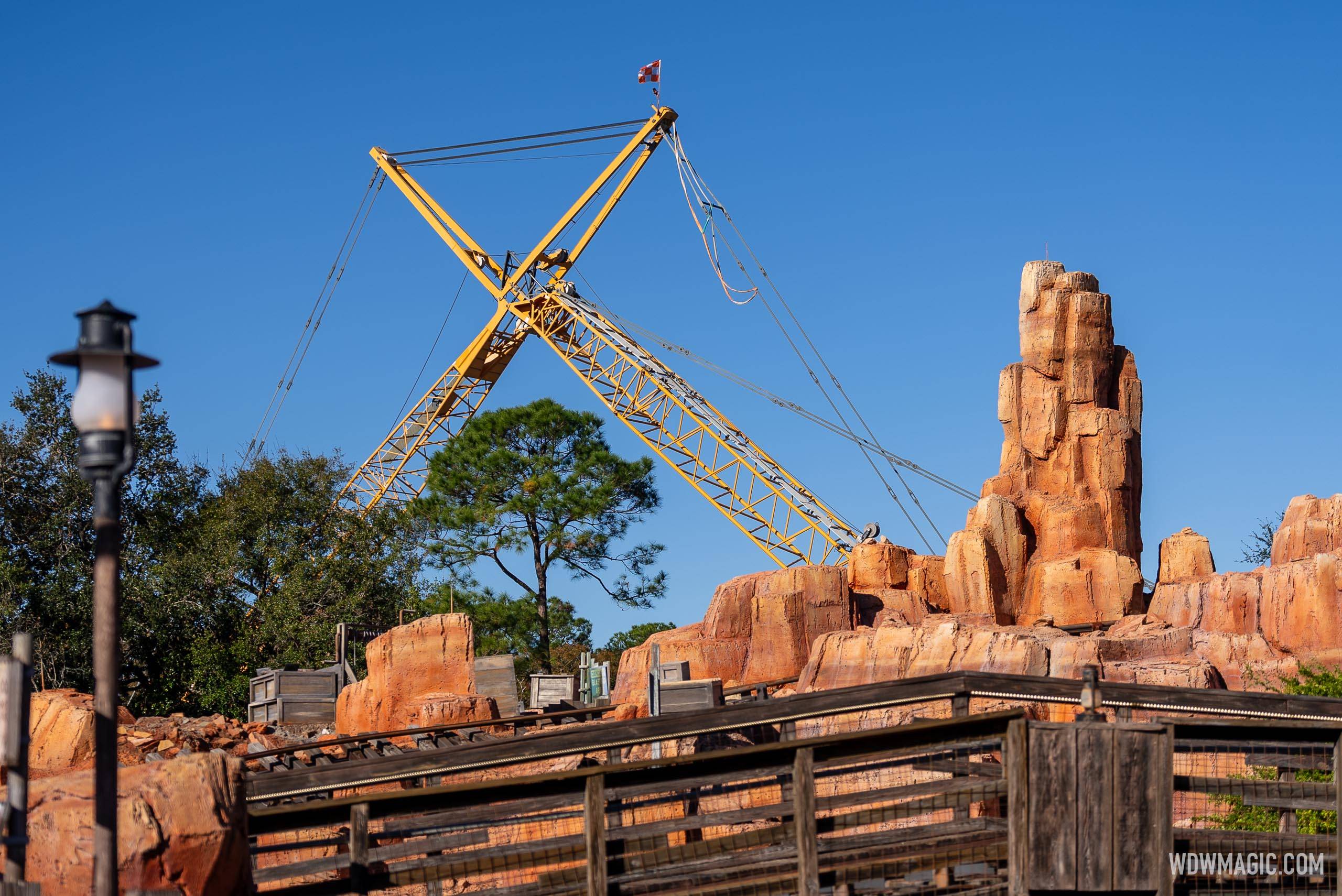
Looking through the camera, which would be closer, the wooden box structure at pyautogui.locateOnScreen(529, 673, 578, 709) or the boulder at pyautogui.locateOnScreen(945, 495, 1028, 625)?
the wooden box structure at pyautogui.locateOnScreen(529, 673, 578, 709)

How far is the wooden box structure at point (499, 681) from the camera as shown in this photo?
24.5m

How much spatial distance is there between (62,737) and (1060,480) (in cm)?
1783

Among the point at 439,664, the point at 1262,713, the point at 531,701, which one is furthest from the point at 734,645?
the point at 1262,713

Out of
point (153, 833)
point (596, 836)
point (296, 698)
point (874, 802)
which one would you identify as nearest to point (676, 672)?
point (296, 698)

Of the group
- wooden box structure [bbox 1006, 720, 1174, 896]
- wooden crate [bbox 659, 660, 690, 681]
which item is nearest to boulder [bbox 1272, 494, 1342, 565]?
wooden crate [bbox 659, 660, 690, 681]

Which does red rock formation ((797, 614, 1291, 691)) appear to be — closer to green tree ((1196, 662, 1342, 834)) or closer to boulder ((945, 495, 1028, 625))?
green tree ((1196, 662, 1342, 834))

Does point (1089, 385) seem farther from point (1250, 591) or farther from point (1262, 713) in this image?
point (1262, 713)

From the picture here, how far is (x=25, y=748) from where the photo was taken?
21.6ft

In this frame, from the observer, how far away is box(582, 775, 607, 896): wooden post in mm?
8242

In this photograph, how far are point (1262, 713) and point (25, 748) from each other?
327 inches

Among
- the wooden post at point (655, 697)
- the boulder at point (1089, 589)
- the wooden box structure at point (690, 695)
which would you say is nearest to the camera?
the wooden post at point (655, 697)

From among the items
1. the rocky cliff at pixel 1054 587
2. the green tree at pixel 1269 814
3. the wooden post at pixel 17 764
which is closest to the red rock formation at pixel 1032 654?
the rocky cliff at pixel 1054 587

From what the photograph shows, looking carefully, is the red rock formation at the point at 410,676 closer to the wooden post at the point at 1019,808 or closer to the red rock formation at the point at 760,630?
the red rock formation at the point at 760,630

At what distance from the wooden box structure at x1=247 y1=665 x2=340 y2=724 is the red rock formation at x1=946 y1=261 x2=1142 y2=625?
37.0 feet
